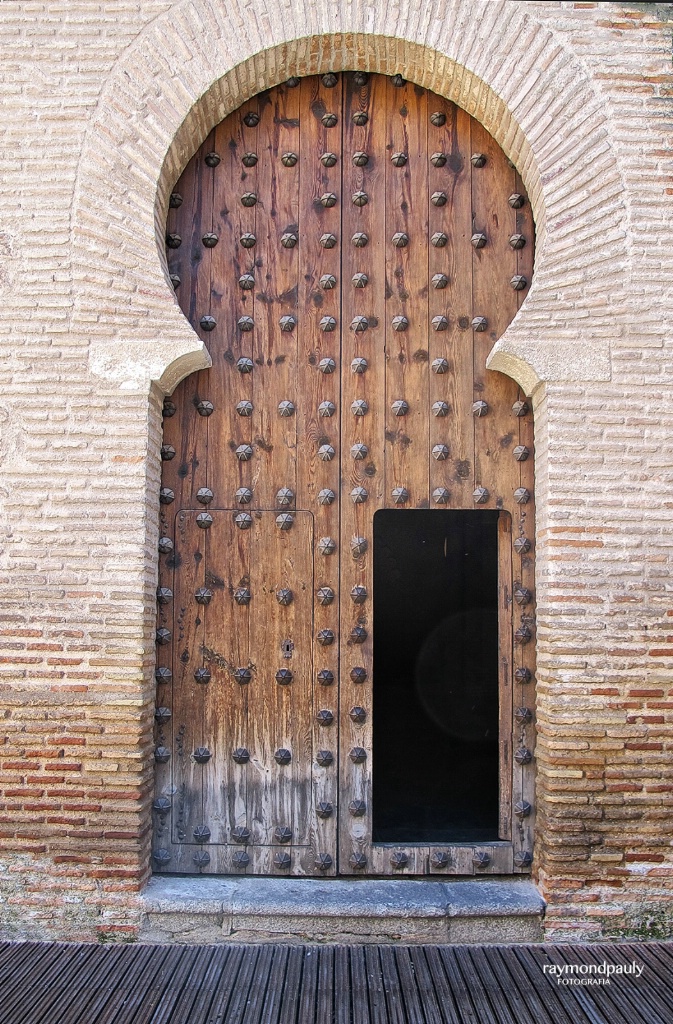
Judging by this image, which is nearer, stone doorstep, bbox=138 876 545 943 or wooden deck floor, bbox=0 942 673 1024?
wooden deck floor, bbox=0 942 673 1024

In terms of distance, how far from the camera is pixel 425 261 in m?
3.69

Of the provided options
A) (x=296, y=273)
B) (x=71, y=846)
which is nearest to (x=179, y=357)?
(x=296, y=273)

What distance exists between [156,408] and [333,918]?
238cm

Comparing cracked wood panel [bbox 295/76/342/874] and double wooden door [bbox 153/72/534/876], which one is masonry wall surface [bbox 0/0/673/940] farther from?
cracked wood panel [bbox 295/76/342/874]

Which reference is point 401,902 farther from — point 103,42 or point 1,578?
point 103,42

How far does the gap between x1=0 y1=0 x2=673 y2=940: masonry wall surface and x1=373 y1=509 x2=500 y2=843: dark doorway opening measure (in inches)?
11.7

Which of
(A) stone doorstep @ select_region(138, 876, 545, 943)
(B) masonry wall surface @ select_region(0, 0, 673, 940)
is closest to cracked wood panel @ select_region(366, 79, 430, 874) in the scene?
(B) masonry wall surface @ select_region(0, 0, 673, 940)

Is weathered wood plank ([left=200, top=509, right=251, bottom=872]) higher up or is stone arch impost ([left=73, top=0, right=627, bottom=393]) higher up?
stone arch impost ([left=73, top=0, right=627, bottom=393])

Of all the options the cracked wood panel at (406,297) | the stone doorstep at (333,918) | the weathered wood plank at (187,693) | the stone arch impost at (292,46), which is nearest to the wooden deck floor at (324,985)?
the stone doorstep at (333,918)

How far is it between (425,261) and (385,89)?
2.90ft

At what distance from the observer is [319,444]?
362cm

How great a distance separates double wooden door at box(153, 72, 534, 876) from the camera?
353 cm

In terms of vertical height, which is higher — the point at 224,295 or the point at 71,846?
the point at 224,295

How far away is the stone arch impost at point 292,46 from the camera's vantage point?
3340 mm
